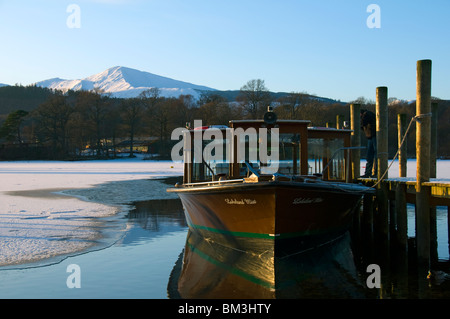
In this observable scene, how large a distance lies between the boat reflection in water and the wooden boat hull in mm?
369

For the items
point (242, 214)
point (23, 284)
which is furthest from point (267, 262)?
point (23, 284)

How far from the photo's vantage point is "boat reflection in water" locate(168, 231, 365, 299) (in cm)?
1012

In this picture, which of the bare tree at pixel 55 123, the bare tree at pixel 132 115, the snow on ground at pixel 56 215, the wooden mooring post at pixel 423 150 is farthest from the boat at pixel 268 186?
the bare tree at pixel 132 115

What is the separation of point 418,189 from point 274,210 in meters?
Answer: 3.61

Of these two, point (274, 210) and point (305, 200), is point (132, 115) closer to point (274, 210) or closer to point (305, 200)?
point (305, 200)

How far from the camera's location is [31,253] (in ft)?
41.6

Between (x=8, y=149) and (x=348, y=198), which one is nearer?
(x=348, y=198)

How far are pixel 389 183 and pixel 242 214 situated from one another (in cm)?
563

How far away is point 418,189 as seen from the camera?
12250 mm

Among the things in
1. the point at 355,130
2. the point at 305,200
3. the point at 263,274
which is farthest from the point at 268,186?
the point at 355,130

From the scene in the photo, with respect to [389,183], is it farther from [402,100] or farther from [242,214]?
[402,100]

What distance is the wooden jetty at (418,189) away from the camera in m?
12.0

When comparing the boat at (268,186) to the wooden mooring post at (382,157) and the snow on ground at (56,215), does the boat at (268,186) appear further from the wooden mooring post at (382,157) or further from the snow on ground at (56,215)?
the snow on ground at (56,215)
